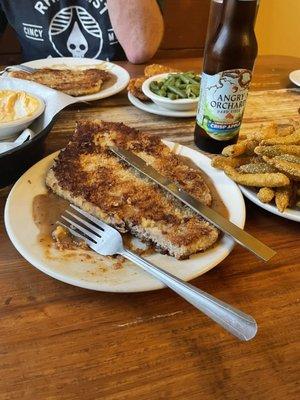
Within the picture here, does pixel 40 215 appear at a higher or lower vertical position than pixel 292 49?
higher

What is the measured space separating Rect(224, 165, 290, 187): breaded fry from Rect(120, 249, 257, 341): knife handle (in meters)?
0.30

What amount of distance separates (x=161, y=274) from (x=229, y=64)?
1.75ft

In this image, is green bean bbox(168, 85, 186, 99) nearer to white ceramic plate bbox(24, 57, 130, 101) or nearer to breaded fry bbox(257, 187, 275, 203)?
white ceramic plate bbox(24, 57, 130, 101)

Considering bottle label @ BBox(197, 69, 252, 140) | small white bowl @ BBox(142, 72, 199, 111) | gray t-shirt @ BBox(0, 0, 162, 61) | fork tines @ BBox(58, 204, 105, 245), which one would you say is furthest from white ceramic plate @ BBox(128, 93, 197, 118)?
gray t-shirt @ BBox(0, 0, 162, 61)

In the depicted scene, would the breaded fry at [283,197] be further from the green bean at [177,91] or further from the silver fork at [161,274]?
the green bean at [177,91]

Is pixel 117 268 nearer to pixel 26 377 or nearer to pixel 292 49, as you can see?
pixel 26 377

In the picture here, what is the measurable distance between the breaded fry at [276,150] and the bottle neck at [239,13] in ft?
0.90

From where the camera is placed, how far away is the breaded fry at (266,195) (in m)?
0.78

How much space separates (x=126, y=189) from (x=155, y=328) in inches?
11.4

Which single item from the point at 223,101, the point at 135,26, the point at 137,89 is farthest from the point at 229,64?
the point at 135,26

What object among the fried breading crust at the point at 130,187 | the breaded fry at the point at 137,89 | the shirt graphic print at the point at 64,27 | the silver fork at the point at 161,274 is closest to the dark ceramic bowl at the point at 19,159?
the fried breading crust at the point at 130,187

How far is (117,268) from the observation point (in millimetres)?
639

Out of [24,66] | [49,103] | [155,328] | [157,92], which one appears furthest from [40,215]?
[24,66]

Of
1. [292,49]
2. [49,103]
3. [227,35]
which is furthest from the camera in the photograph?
[292,49]
